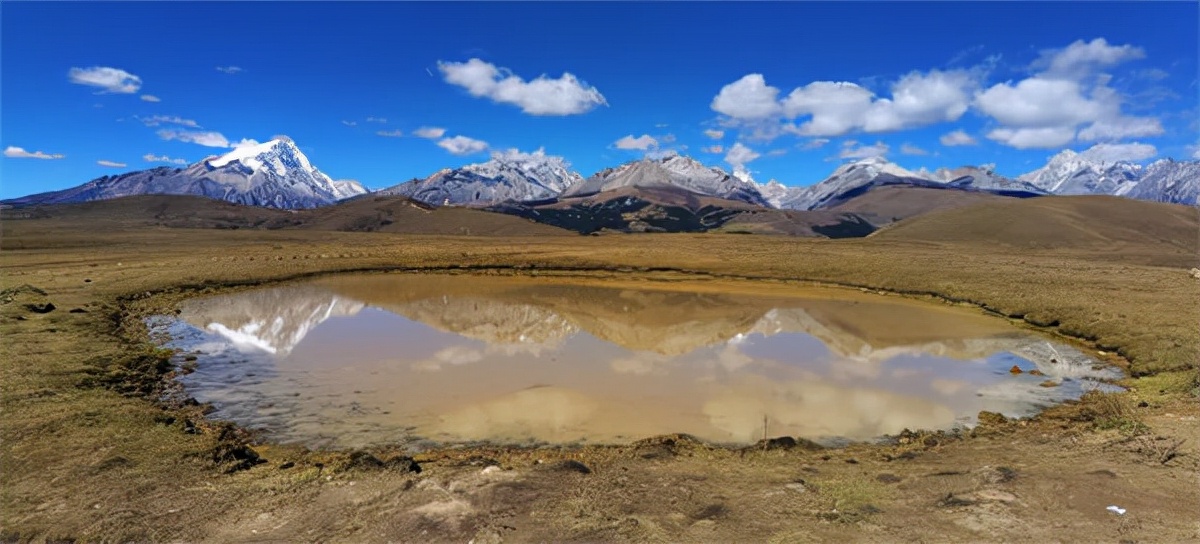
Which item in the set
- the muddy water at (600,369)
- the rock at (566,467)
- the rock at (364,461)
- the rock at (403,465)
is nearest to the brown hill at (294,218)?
the muddy water at (600,369)

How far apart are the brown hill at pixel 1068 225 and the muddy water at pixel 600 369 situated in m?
81.3

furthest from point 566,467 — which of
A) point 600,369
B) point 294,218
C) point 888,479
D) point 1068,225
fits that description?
point 294,218

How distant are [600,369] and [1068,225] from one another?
11795 centimetres

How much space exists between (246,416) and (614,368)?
11.9m

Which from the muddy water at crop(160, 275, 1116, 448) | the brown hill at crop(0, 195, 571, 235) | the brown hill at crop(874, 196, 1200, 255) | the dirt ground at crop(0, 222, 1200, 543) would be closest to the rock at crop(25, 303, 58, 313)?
the muddy water at crop(160, 275, 1116, 448)

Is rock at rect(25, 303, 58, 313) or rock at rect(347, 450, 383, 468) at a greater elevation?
rock at rect(25, 303, 58, 313)

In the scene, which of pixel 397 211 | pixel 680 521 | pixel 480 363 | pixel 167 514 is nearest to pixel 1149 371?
pixel 680 521

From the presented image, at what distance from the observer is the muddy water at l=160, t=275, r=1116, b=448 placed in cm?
1556

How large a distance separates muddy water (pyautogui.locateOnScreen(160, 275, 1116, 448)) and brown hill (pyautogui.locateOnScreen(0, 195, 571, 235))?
125597 mm

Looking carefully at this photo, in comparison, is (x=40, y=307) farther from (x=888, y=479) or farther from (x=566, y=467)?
(x=888, y=479)

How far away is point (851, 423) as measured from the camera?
15.8m

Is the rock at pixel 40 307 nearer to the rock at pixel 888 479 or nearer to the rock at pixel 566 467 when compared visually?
the rock at pixel 566 467

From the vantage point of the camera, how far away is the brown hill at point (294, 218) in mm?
162625

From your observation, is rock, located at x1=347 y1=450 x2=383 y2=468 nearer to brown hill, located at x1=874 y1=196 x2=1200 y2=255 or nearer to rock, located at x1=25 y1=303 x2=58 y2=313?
rock, located at x1=25 y1=303 x2=58 y2=313
